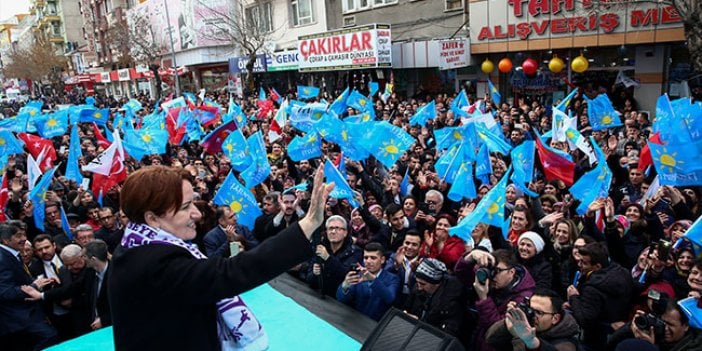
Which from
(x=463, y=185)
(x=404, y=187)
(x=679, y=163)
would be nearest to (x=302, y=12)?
(x=404, y=187)

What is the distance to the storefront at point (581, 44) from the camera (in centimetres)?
1407

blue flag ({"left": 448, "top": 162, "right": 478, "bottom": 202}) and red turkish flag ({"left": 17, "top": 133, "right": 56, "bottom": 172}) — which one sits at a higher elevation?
red turkish flag ({"left": 17, "top": 133, "right": 56, "bottom": 172})

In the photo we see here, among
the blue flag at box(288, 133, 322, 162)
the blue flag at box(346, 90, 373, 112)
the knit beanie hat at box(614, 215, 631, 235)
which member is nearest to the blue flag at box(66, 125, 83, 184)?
the blue flag at box(288, 133, 322, 162)

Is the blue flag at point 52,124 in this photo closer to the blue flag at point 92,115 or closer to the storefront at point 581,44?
the blue flag at point 92,115

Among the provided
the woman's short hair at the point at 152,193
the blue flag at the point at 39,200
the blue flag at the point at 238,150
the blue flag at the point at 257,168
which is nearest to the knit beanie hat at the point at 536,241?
the woman's short hair at the point at 152,193

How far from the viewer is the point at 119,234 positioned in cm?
655

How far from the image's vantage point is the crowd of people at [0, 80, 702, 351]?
3.71 m

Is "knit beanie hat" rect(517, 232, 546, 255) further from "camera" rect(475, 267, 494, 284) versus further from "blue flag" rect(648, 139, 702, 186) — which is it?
"blue flag" rect(648, 139, 702, 186)

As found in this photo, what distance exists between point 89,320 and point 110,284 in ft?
12.1

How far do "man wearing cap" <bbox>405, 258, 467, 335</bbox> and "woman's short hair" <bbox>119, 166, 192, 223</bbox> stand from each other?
2628 millimetres

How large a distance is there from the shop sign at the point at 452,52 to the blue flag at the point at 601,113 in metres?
8.37

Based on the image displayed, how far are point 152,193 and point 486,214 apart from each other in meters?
4.58

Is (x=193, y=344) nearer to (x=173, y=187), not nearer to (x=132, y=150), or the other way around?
(x=173, y=187)

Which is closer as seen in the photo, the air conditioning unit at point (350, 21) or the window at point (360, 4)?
the window at point (360, 4)
